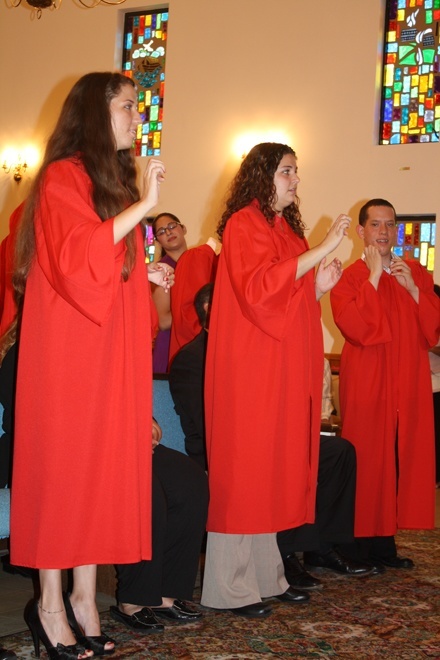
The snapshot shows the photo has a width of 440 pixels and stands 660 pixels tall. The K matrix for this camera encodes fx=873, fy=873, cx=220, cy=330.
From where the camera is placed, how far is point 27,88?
12.4m

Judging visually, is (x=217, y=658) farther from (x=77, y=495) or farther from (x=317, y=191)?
(x=317, y=191)

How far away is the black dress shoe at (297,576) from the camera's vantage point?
397 cm

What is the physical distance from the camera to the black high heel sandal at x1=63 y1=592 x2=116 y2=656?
2762mm

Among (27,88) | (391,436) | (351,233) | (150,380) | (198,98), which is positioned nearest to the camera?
(150,380)

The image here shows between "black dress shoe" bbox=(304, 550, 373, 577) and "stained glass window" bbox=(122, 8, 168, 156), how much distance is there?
8.26 metres

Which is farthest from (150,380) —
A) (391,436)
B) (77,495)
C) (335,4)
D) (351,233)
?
(335,4)

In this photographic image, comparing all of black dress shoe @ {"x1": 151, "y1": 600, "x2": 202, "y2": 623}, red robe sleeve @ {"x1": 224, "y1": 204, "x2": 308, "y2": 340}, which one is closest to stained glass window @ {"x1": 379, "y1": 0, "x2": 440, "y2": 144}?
red robe sleeve @ {"x1": 224, "y1": 204, "x2": 308, "y2": 340}

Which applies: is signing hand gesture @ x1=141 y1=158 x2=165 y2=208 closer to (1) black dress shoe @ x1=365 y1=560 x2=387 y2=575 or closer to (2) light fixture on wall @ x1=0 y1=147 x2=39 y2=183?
(1) black dress shoe @ x1=365 y1=560 x2=387 y2=575

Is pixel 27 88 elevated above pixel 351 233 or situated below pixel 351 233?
above

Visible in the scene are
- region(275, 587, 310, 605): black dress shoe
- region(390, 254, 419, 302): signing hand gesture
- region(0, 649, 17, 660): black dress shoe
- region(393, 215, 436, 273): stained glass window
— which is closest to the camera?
region(0, 649, 17, 660): black dress shoe

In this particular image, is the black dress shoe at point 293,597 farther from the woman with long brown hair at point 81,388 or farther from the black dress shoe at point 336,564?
the woman with long brown hair at point 81,388

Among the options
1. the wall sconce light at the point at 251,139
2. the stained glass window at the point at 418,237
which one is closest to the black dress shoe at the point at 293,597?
the stained glass window at the point at 418,237

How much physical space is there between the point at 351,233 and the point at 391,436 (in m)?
5.76

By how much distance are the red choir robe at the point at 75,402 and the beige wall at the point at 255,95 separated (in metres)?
7.69
